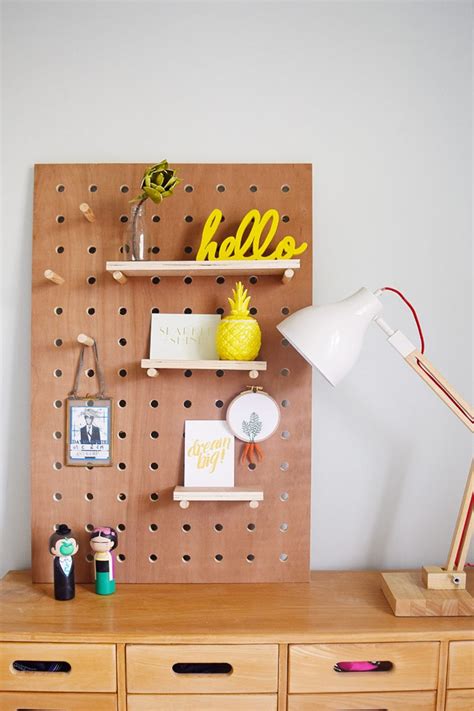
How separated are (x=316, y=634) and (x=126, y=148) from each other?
1.31 m

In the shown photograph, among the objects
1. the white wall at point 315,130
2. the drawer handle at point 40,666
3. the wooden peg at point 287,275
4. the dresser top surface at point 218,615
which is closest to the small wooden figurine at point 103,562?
the dresser top surface at point 218,615

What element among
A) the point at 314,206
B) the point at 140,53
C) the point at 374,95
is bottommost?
the point at 314,206

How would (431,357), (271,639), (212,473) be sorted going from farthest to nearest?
(431,357) → (212,473) → (271,639)

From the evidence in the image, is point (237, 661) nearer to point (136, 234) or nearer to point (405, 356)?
point (405, 356)

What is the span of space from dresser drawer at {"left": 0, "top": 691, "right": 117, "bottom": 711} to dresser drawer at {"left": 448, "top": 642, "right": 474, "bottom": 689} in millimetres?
746

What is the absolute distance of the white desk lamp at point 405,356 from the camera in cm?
126

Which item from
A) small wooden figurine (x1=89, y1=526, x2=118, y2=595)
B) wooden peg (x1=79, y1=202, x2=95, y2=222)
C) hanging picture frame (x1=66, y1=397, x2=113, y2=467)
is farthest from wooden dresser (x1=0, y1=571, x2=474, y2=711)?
wooden peg (x1=79, y1=202, x2=95, y2=222)

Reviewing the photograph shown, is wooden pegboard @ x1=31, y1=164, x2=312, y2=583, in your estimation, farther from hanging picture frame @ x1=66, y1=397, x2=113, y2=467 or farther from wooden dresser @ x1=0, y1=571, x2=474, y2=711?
wooden dresser @ x1=0, y1=571, x2=474, y2=711

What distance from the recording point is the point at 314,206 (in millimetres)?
1570

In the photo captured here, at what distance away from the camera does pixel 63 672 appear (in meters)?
1.25

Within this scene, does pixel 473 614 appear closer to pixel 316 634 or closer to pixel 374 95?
pixel 316 634

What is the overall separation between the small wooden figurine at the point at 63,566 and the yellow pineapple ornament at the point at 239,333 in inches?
23.5

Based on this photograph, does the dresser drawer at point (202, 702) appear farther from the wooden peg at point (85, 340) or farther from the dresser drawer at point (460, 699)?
the wooden peg at point (85, 340)

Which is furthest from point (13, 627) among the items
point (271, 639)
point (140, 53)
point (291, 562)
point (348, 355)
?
point (140, 53)
